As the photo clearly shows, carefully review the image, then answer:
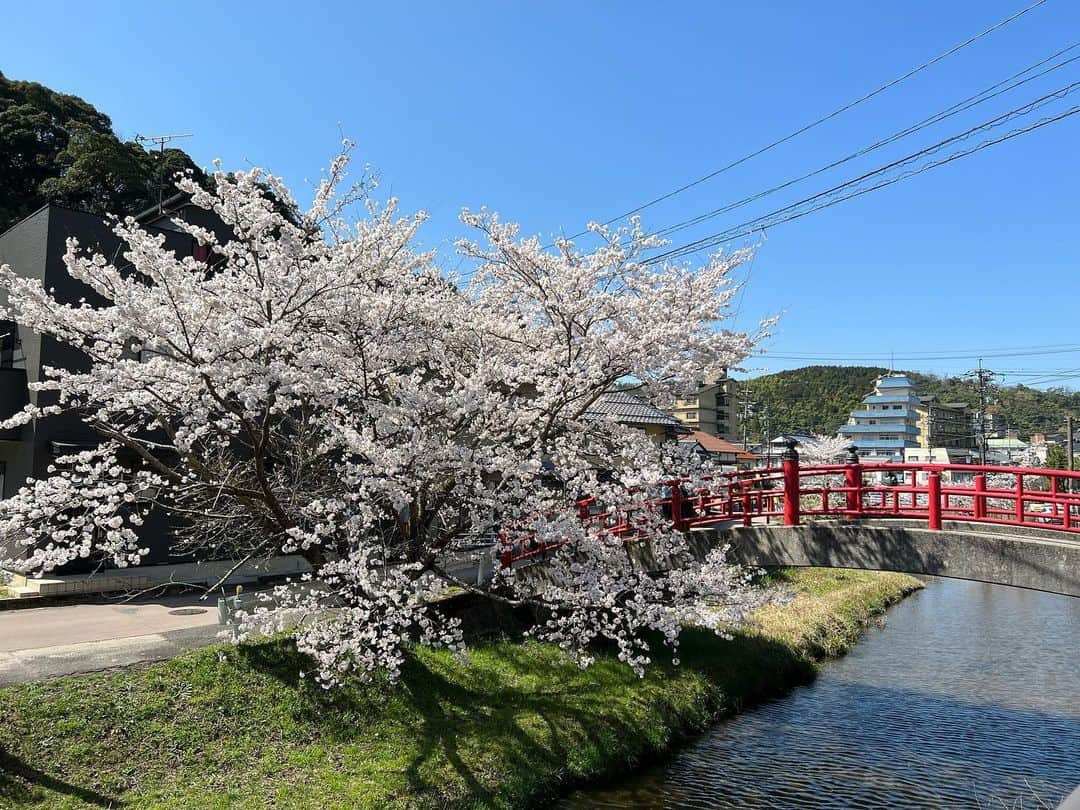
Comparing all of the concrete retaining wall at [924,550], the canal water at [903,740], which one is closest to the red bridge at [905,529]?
the concrete retaining wall at [924,550]

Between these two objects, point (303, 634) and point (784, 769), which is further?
point (784, 769)

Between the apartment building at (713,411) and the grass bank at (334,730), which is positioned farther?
the apartment building at (713,411)

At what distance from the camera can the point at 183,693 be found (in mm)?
10266

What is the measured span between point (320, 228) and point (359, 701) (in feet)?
23.4

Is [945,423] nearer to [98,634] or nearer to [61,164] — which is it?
[61,164]

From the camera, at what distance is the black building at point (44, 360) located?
16.7 metres

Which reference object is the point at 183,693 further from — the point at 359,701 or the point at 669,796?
the point at 669,796

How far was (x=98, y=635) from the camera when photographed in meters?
12.6

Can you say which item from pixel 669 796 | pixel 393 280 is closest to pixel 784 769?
pixel 669 796

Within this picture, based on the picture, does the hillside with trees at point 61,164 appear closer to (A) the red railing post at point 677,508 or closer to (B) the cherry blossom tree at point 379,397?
(B) the cherry blossom tree at point 379,397

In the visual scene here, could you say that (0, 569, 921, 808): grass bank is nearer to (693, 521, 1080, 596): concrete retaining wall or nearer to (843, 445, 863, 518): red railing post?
(693, 521, 1080, 596): concrete retaining wall

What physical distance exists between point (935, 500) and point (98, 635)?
13614 millimetres

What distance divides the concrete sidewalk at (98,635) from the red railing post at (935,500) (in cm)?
1130

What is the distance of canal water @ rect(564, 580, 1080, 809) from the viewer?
11.3 meters
